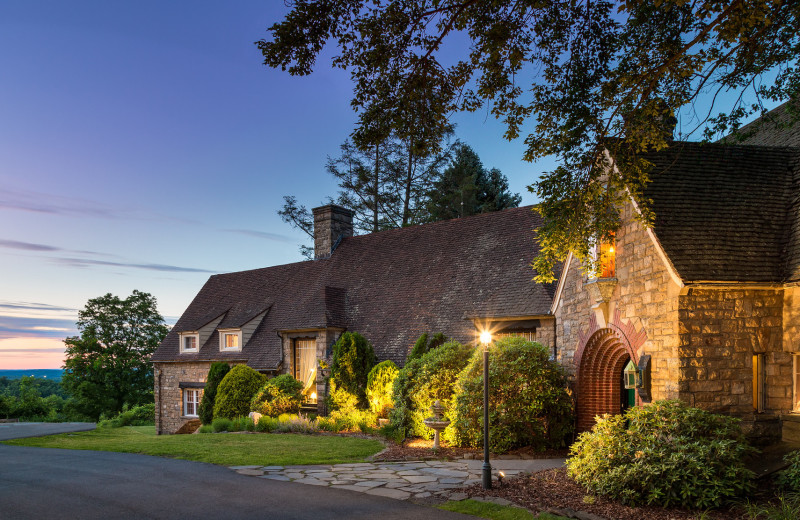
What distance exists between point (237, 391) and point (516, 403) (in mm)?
11687

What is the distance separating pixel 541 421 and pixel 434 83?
806 centimetres

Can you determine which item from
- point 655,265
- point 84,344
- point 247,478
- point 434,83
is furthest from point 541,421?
point 84,344

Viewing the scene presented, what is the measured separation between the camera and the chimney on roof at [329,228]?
27469mm

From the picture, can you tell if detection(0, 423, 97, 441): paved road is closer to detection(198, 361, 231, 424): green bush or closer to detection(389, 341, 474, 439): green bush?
detection(198, 361, 231, 424): green bush

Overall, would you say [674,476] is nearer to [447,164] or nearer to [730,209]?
[730,209]

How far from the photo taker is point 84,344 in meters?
38.9

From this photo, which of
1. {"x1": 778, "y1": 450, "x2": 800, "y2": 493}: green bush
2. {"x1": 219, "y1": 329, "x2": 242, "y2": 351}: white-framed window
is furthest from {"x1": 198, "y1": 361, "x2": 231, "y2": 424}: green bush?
{"x1": 778, "y1": 450, "x2": 800, "y2": 493}: green bush

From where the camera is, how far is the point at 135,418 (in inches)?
1427

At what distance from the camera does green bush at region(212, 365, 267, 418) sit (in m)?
21.8

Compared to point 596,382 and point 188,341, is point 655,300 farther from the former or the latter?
point 188,341

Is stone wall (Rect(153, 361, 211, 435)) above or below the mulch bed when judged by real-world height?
below

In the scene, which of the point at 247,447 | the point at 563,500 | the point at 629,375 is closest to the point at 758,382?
the point at 629,375

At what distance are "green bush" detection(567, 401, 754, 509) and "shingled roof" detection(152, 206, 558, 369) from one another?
254 inches

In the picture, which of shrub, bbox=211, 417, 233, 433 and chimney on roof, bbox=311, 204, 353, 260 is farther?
chimney on roof, bbox=311, 204, 353, 260
